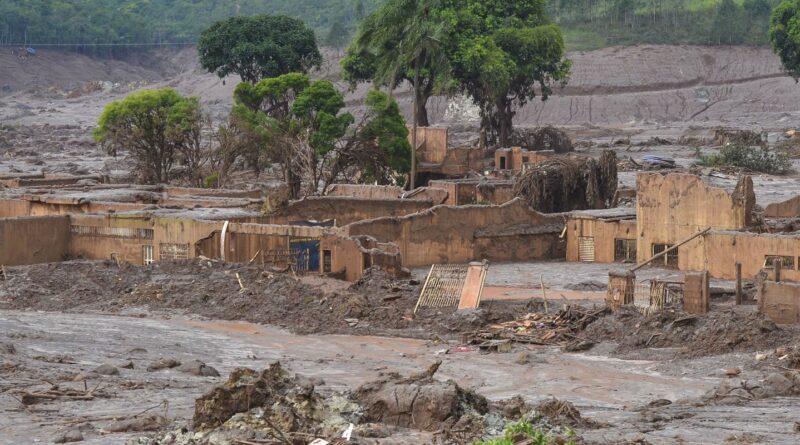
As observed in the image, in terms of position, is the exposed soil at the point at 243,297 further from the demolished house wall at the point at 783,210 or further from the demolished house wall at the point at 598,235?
the demolished house wall at the point at 783,210

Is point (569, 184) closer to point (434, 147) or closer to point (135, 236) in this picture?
point (434, 147)

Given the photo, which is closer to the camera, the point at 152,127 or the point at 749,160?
the point at 152,127

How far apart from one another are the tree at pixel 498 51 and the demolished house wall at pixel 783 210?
27899 millimetres

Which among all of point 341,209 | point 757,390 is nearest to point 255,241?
point 341,209

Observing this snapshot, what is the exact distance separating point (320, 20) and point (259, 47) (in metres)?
64.6

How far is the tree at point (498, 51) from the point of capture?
214 ft

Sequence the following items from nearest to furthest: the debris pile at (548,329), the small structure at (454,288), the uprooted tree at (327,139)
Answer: the debris pile at (548,329)
the small structure at (454,288)
the uprooted tree at (327,139)

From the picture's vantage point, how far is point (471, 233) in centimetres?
3625

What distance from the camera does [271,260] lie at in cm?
3178

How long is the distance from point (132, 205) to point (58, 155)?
4113cm

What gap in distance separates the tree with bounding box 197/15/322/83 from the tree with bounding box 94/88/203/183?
25041mm

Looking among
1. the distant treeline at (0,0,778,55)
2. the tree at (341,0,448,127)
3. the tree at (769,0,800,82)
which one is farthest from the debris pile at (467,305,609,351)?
the distant treeline at (0,0,778,55)

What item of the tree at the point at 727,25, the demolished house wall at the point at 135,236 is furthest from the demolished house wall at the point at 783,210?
the tree at the point at 727,25

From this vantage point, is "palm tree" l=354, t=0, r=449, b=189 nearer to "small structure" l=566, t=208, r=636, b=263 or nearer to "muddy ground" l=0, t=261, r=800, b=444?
"small structure" l=566, t=208, r=636, b=263
